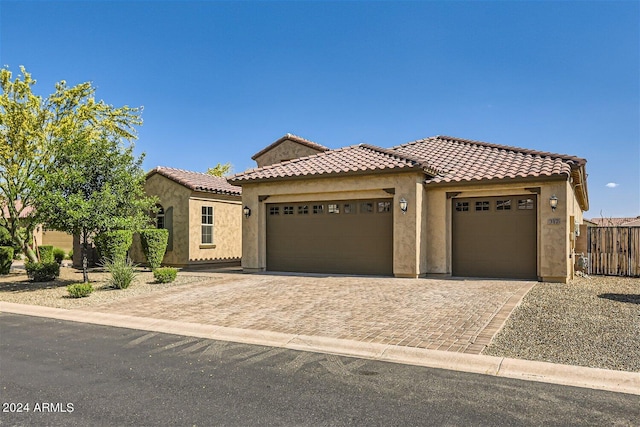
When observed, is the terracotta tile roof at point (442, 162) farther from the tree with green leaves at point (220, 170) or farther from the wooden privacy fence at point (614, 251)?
the tree with green leaves at point (220, 170)

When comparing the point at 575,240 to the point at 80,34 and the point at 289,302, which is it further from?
the point at 80,34

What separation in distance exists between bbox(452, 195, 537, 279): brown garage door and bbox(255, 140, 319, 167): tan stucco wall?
13.3 metres

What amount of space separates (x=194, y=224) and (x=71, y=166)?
20.9 ft

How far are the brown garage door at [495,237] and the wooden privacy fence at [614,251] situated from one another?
4.33 meters

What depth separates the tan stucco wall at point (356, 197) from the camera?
573 inches

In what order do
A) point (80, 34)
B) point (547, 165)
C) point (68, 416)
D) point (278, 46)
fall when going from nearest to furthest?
point (68, 416)
point (547, 165)
point (80, 34)
point (278, 46)

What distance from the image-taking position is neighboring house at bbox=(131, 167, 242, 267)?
1980 centimetres

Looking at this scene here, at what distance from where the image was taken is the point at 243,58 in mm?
17969

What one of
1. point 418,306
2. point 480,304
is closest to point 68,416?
point 418,306

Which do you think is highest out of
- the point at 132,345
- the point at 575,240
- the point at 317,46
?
the point at 317,46

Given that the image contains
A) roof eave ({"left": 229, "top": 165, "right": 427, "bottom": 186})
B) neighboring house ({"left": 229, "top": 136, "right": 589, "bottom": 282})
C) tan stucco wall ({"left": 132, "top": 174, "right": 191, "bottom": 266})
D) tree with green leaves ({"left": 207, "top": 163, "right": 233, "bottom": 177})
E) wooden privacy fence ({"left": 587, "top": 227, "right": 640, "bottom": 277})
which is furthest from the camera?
tree with green leaves ({"left": 207, "top": 163, "right": 233, "bottom": 177})

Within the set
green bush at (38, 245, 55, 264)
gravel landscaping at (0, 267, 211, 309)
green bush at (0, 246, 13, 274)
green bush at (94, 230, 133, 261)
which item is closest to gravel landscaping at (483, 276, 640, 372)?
gravel landscaping at (0, 267, 211, 309)

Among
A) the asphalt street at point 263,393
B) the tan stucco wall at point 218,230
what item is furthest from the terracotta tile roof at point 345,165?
the asphalt street at point 263,393

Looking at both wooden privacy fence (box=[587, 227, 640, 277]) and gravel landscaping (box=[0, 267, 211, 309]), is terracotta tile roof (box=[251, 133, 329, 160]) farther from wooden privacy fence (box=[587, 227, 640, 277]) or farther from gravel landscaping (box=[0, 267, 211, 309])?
wooden privacy fence (box=[587, 227, 640, 277])
